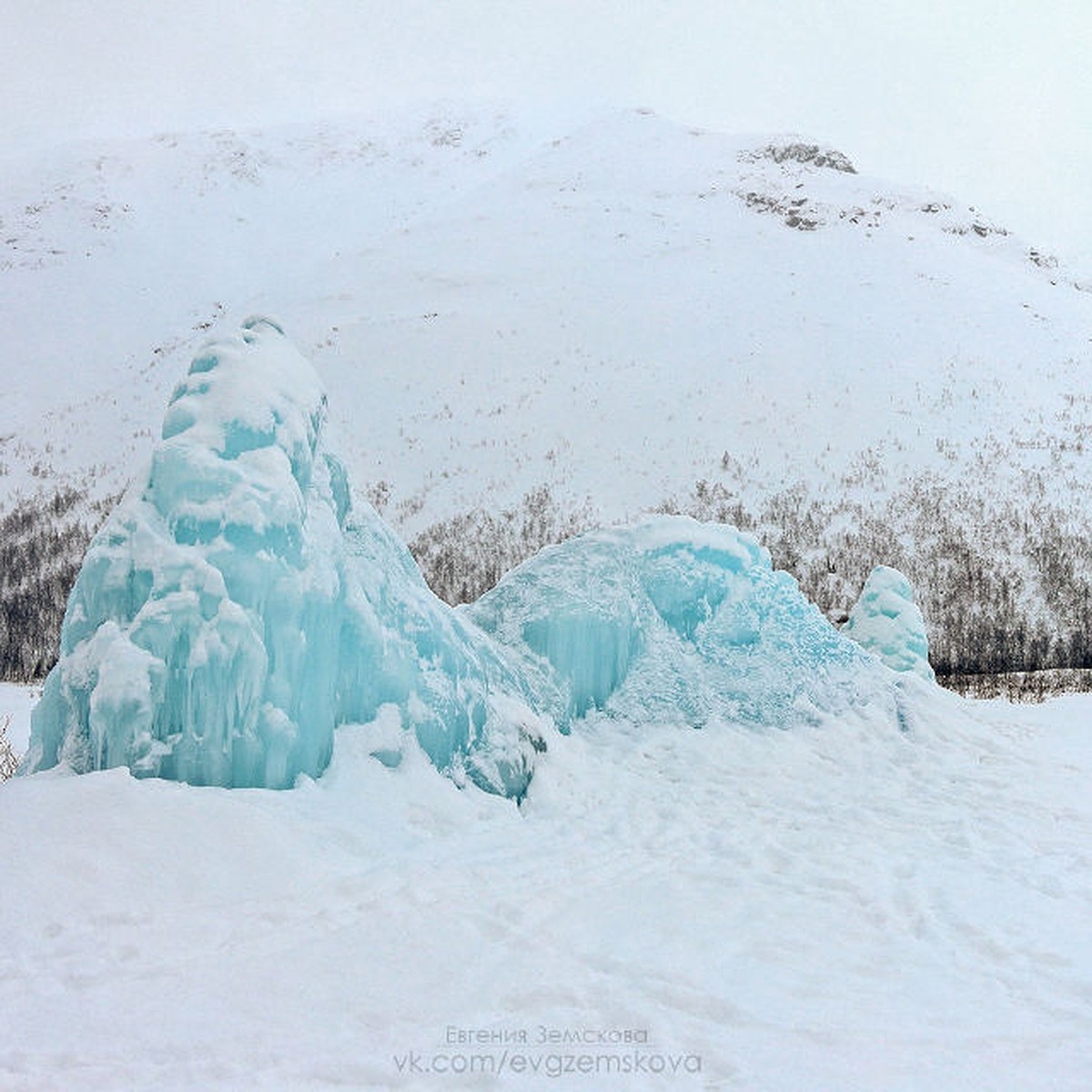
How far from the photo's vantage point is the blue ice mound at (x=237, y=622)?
6445 mm

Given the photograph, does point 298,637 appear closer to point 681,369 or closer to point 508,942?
point 508,942

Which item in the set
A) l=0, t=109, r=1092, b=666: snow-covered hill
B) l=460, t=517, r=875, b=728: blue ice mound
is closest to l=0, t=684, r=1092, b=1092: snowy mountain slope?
l=460, t=517, r=875, b=728: blue ice mound

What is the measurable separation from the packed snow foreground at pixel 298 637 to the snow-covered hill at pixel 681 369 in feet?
96.3

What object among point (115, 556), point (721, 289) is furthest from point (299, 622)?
point (721, 289)

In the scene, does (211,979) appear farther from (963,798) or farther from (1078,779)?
(1078,779)

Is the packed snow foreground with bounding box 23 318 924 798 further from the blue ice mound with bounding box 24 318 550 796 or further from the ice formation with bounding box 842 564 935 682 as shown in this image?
the ice formation with bounding box 842 564 935 682

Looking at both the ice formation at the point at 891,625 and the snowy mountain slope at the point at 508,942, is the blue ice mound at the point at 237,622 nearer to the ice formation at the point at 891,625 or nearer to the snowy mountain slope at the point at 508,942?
the snowy mountain slope at the point at 508,942

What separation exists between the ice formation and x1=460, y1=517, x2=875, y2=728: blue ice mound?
5.07 m

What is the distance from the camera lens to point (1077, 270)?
274ft

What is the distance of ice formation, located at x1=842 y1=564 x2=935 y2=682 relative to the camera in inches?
701

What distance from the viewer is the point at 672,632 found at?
1243cm

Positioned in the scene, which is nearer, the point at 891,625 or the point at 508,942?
the point at 508,942

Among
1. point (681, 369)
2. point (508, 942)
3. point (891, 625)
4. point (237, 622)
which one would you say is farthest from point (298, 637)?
point (681, 369)

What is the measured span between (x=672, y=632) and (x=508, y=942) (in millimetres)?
7654
